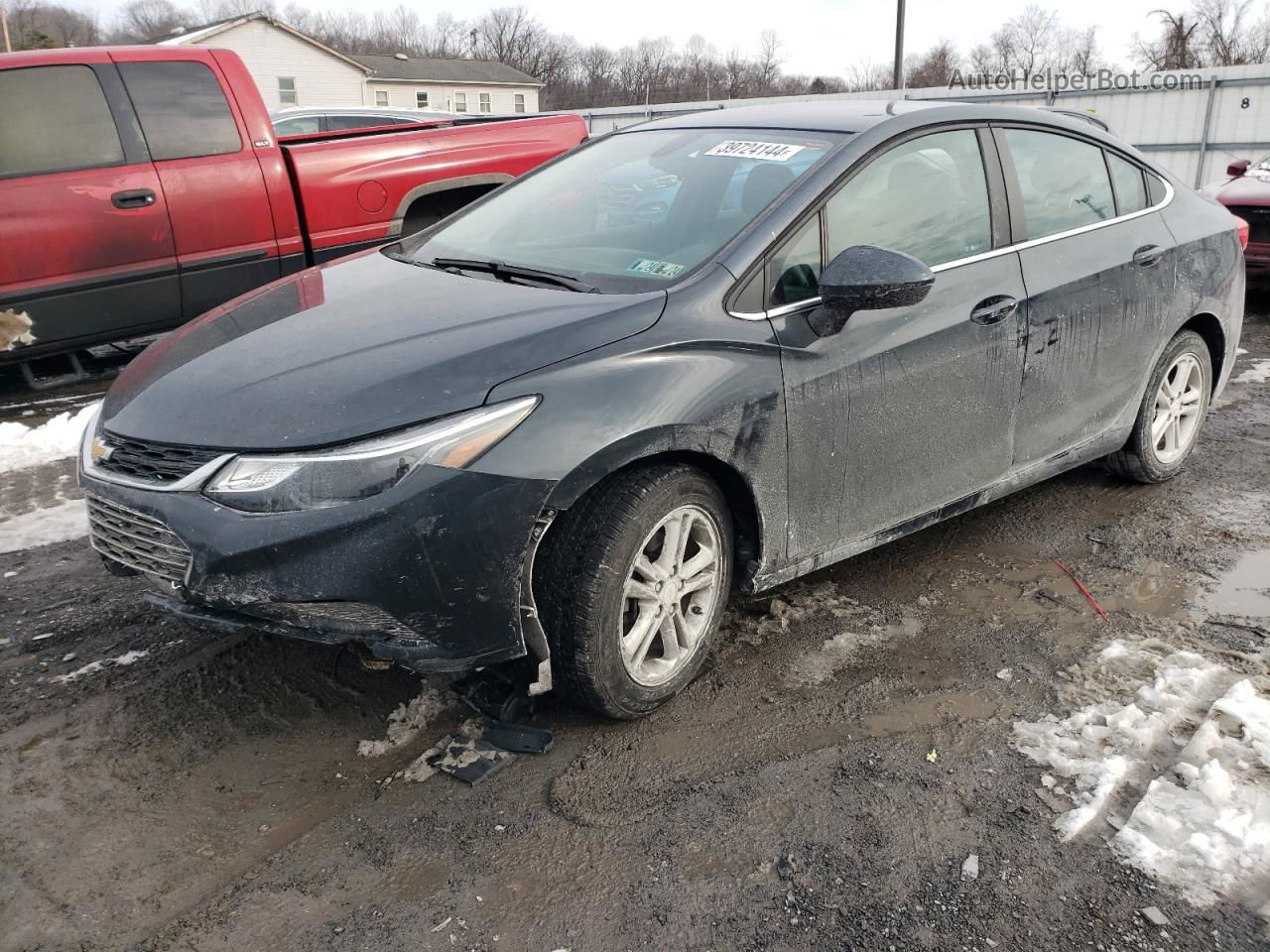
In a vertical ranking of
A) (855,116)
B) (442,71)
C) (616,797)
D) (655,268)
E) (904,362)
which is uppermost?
(442,71)

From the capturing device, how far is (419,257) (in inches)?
150

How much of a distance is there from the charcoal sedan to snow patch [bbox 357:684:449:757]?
0.41 meters

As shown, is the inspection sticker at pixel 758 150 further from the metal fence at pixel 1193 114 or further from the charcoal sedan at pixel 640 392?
the metal fence at pixel 1193 114

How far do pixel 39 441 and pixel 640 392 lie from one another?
426cm

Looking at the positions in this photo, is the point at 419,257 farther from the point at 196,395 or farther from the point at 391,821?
the point at 391,821

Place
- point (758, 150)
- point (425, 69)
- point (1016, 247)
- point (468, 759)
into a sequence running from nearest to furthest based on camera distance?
point (468, 759) < point (758, 150) < point (1016, 247) < point (425, 69)

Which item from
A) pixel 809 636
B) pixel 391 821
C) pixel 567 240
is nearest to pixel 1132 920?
pixel 809 636

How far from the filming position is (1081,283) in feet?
13.1

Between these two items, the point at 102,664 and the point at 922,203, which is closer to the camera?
the point at 102,664

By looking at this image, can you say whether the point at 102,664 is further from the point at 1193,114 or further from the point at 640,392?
the point at 1193,114

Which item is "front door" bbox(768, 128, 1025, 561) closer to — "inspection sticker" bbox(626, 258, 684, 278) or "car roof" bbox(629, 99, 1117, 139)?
"car roof" bbox(629, 99, 1117, 139)

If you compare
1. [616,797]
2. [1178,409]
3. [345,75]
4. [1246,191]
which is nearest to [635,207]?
[616,797]

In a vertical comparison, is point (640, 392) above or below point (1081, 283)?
below

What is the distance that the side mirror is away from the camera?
301 centimetres
